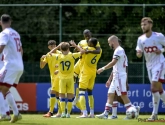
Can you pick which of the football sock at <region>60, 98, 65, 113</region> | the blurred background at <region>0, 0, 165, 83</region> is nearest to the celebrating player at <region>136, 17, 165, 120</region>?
the football sock at <region>60, 98, 65, 113</region>

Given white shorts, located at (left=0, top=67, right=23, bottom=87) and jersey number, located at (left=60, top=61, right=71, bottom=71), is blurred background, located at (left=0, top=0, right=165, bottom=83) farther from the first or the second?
white shorts, located at (left=0, top=67, right=23, bottom=87)

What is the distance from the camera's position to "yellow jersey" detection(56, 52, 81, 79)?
18.5 meters

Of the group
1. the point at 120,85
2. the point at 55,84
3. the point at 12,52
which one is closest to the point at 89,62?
the point at 55,84

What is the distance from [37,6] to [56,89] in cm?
720

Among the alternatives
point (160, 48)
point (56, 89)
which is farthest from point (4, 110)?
point (56, 89)

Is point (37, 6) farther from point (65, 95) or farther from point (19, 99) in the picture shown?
point (65, 95)

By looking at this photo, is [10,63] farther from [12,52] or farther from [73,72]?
[73,72]

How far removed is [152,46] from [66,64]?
3659 mm

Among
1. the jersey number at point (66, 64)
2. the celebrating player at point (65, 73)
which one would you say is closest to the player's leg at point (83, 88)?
the celebrating player at point (65, 73)

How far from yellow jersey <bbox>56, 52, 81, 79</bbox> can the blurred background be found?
6100 millimetres

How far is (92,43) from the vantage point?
736 inches

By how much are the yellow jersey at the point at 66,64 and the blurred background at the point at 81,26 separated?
240 inches

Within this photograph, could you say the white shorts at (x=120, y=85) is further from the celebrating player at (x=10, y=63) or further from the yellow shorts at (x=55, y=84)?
the yellow shorts at (x=55, y=84)

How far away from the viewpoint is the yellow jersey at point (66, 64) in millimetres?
18484
